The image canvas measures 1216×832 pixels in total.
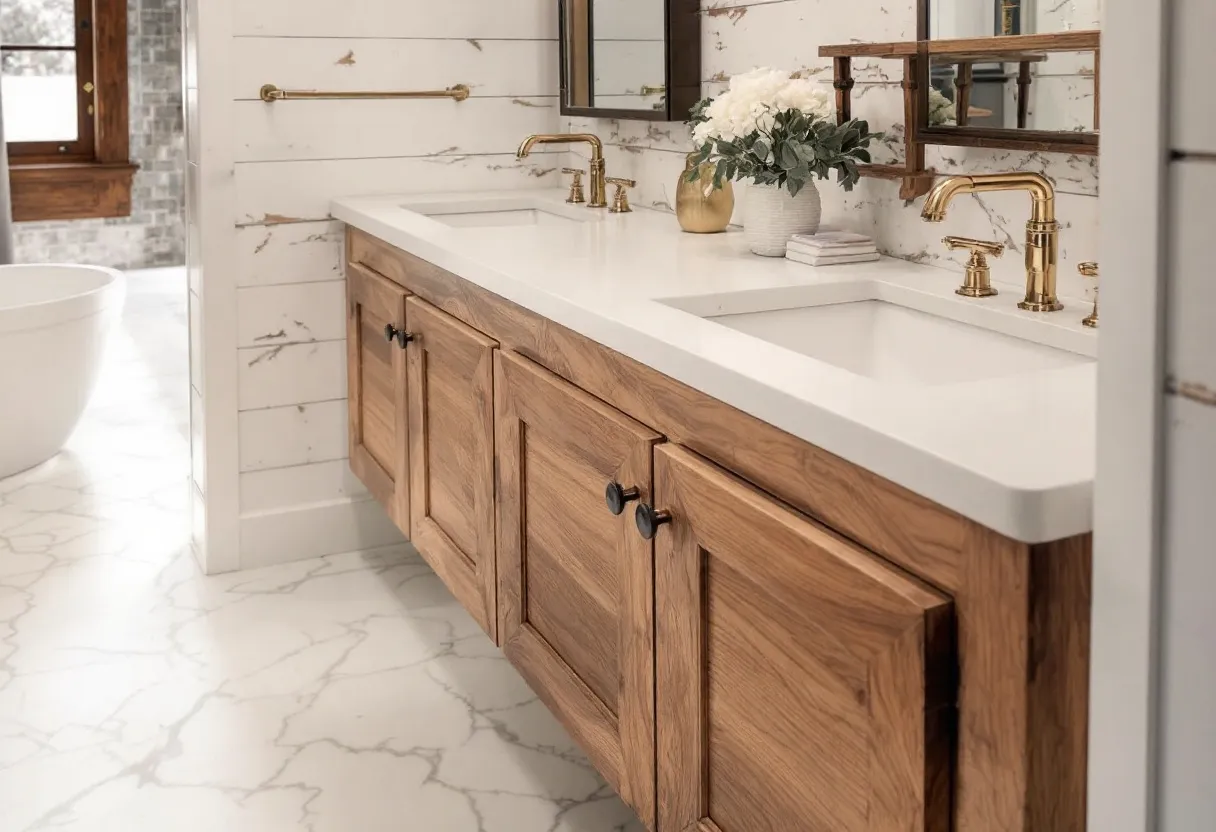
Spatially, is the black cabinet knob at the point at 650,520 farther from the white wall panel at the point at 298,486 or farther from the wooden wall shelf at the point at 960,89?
the white wall panel at the point at 298,486

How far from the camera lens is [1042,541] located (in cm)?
83

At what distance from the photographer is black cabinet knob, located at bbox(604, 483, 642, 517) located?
1.43 meters

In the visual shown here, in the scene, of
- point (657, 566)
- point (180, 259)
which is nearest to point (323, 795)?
point (657, 566)

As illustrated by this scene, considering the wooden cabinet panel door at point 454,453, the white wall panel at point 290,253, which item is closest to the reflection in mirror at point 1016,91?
the wooden cabinet panel door at point 454,453

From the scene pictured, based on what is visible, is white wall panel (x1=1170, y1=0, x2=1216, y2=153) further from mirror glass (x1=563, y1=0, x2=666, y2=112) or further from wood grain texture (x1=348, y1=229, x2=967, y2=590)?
mirror glass (x1=563, y1=0, x2=666, y2=112)

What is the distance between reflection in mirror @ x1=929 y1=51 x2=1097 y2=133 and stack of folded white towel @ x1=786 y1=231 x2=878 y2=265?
212 mm

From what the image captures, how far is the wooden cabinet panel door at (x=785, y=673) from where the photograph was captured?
3.18ft

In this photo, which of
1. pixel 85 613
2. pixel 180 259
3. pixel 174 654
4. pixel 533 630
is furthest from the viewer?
pixel 180 259

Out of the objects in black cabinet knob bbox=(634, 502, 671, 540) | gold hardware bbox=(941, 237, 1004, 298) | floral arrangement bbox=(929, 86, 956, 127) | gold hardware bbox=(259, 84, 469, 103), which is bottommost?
black cabinet knob bbox=(634, 502, 671, 540)

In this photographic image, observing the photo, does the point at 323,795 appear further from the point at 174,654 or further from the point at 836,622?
the point at 836,622

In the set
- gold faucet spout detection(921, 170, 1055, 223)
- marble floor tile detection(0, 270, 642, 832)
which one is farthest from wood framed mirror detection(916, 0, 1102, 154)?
marble floor tile detection(0, 270, 642, 832)

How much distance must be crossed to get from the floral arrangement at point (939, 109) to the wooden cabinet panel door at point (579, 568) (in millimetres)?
644

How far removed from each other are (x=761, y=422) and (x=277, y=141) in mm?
1971

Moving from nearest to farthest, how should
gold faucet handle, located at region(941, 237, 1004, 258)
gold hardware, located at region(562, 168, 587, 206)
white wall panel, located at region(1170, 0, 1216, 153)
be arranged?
white wall panel, located at region(1170, 0, 1216, 153) → gold faucet handle, located at region(941, 237, 1004, 258) → gold hardware, located at region(562, 168, 587, 206)
